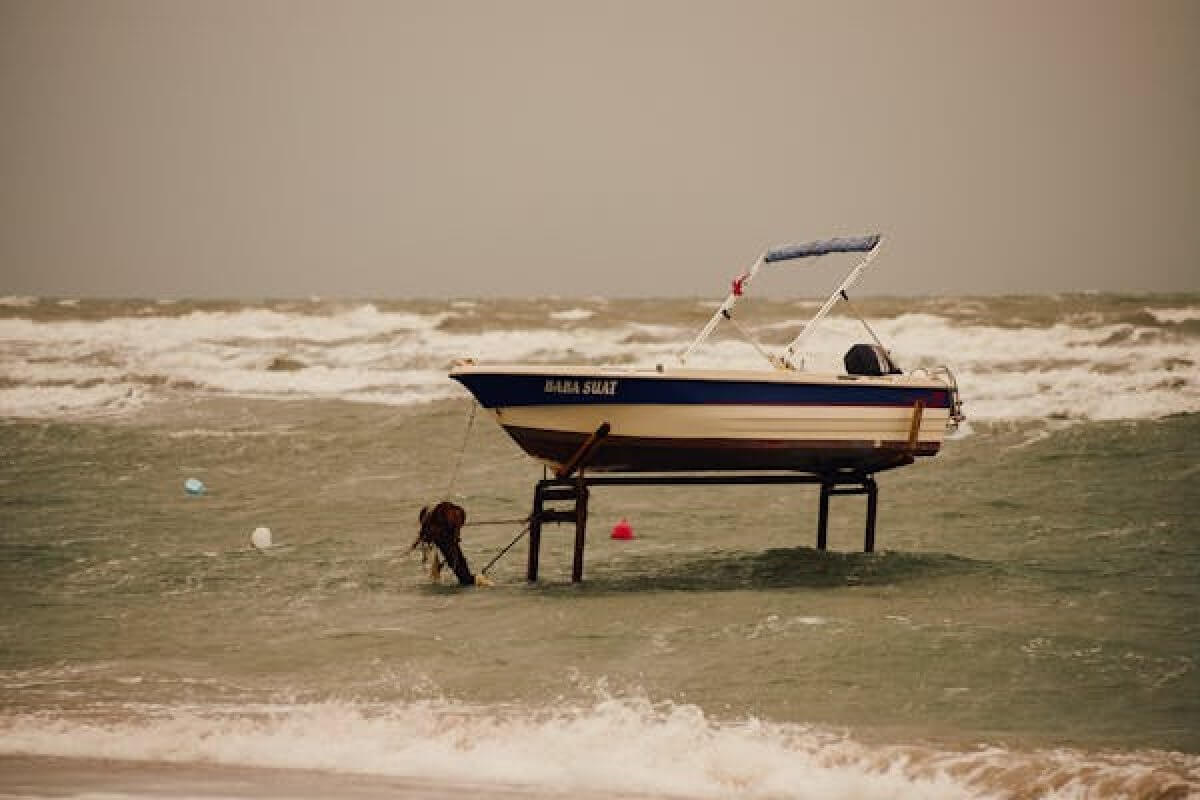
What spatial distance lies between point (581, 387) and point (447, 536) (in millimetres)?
1826

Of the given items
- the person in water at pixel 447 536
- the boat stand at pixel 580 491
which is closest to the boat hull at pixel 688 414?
the boat stand at pixel 580 491

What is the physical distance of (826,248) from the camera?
49.2 feet

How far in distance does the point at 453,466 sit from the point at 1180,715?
45.0 ft

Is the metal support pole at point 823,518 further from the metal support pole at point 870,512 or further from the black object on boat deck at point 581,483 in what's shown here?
the metal support pole at point 870,512

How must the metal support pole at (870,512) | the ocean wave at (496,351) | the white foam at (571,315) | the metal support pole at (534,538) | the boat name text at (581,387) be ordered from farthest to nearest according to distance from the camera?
the white foam at (571,315), the ocean wave at (496,351), the metal support pole at (870,512), the metal support pole at (534,538), the boat name text at (581,387)

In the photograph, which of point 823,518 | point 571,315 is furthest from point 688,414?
point 571,315

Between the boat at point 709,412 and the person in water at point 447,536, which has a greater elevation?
the boat at point 709,412

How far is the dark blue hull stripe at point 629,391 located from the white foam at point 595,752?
155 inches

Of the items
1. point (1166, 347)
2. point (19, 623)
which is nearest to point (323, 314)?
point (1166, 347)

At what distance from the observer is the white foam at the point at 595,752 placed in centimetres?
820

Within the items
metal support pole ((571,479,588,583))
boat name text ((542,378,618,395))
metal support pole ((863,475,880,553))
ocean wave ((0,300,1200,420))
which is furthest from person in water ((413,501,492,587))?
ocean wave ((0,300,1200,420))

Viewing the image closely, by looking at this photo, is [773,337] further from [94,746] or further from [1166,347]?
[94,746]

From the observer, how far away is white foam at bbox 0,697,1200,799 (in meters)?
8.20

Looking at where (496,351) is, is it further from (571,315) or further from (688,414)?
(688,414)
